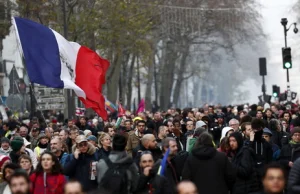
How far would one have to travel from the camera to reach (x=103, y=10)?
4272cm

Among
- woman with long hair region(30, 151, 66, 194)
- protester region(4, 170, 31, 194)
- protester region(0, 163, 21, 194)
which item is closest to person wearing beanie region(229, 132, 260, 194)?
woman with long hair region(30, 151, 66, 194)

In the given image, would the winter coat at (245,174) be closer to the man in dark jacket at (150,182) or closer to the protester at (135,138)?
the man in dark jacket at (150,182)

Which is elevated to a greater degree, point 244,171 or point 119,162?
point 119,162

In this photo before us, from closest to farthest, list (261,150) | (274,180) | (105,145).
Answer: (274,180)
(261,150)
(105,145)

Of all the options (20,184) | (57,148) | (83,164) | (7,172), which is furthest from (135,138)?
(20,184)

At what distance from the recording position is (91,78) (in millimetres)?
23812

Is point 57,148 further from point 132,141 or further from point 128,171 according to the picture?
point 128,171

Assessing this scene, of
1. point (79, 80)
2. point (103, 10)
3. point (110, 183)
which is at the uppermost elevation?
point (103, 10)

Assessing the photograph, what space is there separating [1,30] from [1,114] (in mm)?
3620

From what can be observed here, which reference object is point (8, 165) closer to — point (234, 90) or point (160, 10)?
point (160, 10)

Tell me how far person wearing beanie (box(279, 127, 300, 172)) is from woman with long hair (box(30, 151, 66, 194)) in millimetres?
3740

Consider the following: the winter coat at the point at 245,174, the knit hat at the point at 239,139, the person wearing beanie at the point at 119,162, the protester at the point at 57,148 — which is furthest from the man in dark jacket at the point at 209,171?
the protester at the point at 57,148

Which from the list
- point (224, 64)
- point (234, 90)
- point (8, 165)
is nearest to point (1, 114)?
point (8, 165)

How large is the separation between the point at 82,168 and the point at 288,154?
355cm
